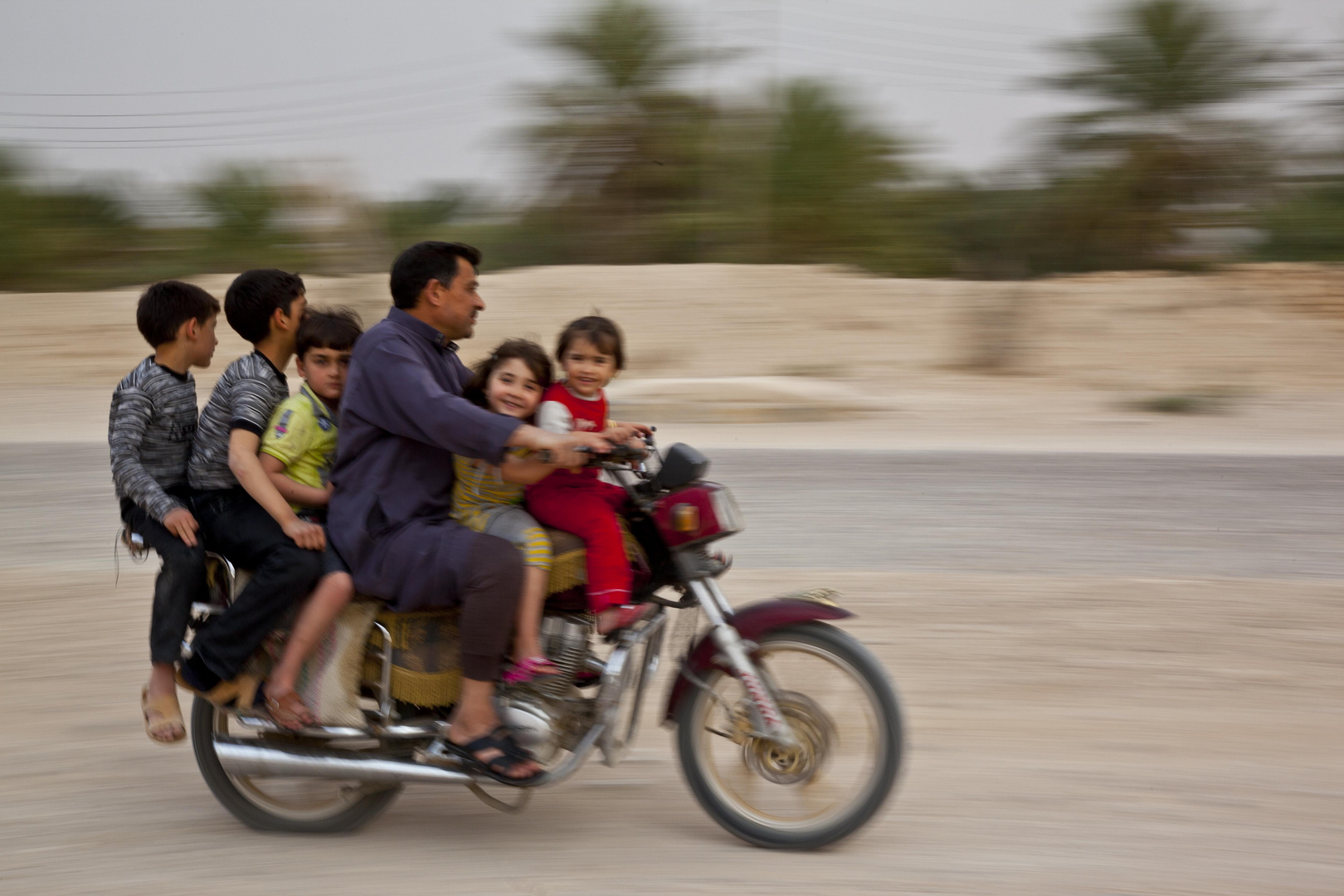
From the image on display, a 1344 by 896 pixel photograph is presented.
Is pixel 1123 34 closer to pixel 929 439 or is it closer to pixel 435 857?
pixel 929 439

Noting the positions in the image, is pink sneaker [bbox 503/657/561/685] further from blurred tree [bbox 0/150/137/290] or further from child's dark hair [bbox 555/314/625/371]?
blurred tree [bbox 0/150/137/290]

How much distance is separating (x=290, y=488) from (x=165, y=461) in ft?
1.29

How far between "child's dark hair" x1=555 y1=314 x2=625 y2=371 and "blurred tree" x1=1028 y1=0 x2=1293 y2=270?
2209cm

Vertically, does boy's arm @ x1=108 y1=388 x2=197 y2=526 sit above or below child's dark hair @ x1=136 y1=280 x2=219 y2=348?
below

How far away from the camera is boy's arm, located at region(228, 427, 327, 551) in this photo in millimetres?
3689

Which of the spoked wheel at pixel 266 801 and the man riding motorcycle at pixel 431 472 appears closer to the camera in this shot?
the man riding motorcycle at pixel 431 472

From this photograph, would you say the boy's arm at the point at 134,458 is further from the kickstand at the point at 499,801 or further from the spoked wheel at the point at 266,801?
the kickstand at the point at 499,801

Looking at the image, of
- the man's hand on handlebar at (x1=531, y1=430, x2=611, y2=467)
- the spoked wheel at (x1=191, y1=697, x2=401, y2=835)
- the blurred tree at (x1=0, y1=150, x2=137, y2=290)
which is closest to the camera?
the man's hand on handlebar at (x1=531, y1=430, x2=611, y2=467)

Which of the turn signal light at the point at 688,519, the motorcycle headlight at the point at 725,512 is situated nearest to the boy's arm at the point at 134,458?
the turn signal light at the point at 688,519

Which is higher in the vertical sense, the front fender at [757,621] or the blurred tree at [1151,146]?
the blurred tree at [1151,146]

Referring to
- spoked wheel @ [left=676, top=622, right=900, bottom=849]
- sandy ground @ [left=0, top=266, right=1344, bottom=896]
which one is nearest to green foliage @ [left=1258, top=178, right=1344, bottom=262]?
sandy ground @ [left=0, top=266, right=1344, bottom=896]

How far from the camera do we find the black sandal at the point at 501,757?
3.61m

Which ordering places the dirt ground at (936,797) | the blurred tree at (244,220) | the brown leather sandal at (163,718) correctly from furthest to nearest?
the blurred tree at (244,220) < the brown leather sandal at (163,718) < the dirt ground at (936,797)

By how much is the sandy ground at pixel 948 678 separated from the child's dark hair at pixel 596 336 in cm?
141
